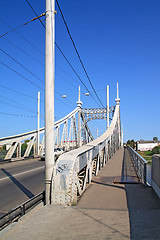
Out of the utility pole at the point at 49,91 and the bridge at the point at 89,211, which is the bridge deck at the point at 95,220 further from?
the utility pole at the point at 49,91

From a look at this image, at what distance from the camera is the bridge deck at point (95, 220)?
3270 millimetres

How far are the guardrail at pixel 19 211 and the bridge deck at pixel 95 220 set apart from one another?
0.67 feet

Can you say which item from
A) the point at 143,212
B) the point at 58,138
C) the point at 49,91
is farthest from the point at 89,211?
the point at 58,138

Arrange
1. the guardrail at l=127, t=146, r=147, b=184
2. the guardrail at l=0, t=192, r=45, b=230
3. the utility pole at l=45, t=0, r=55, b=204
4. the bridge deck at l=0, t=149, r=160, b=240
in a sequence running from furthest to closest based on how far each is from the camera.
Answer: the guardrail at l=127, t=146, r=147, b=184
the utility pole at l=45, t=0, r=55, b=204
the guardrail at l=0, t=192, r=45, b=230
the bridge deck at l=0, t=149, r=160, b=240

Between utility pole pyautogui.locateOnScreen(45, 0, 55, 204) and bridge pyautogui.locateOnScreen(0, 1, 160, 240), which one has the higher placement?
utility pole pyautogui.locateOnScreen(45, 0, 55, 204)

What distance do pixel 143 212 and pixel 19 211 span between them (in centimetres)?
245

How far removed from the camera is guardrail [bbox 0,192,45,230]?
157 inches

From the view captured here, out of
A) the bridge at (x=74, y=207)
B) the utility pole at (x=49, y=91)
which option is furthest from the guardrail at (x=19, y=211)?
the utility pole at (x=49, y=91)

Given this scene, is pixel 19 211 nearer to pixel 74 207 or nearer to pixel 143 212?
pixel 74 207

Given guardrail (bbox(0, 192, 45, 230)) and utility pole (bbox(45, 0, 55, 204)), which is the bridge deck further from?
utility pole (bbox(45, 0, 55, 204))

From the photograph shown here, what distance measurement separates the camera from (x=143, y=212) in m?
4.25

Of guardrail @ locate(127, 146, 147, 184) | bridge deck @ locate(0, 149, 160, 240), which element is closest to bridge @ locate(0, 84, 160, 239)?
bridge deck @ locate(0, 149, 160, 240)

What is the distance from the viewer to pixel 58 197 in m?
4.74

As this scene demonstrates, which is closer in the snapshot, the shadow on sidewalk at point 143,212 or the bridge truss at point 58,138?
the shadow on sidewalk at point 143,212
